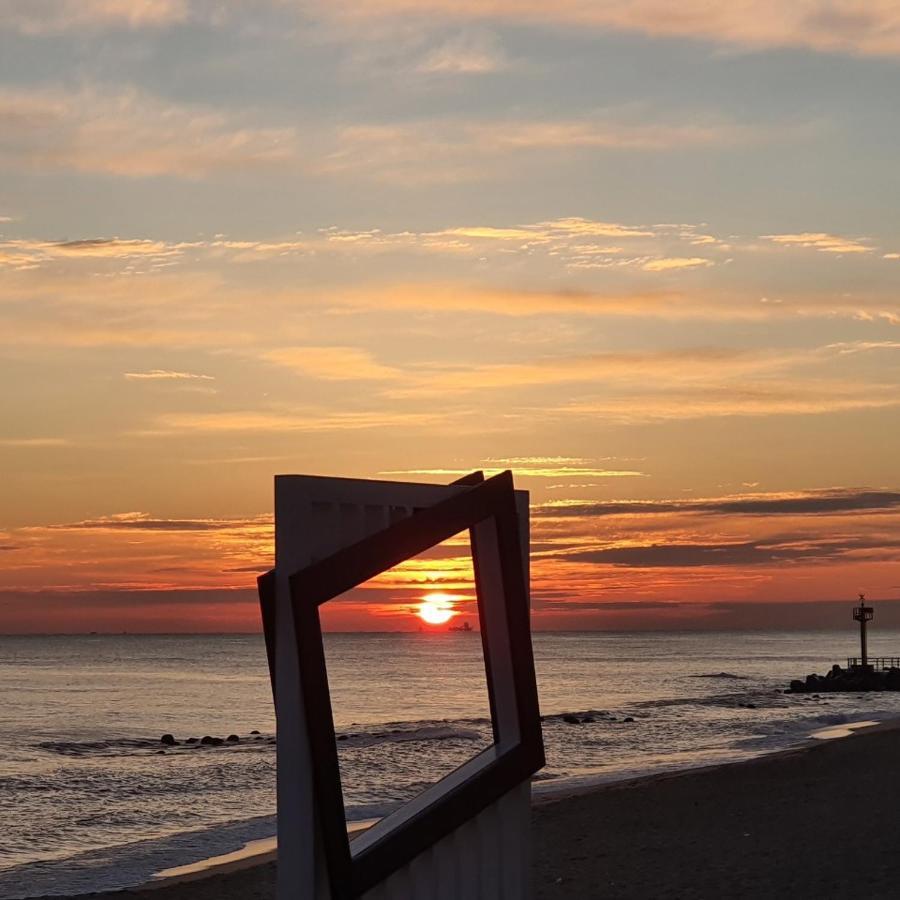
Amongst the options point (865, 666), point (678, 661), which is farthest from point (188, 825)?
point (678, 661)

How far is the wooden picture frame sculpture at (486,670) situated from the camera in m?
6.75

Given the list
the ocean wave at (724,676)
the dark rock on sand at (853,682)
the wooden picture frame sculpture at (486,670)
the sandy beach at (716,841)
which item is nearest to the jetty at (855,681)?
the dark rock on sand at (853,682)

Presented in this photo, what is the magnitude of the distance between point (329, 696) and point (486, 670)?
1.57 metres

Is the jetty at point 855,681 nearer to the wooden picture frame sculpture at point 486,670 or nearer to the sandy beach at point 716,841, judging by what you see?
the sandy beach at point 716,841

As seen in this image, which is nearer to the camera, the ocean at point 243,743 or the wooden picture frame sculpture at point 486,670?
the wooden picture frame sculpture at point 486,670

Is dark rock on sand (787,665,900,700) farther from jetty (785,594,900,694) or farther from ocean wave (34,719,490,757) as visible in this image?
ocean wave (34,719,490,757)

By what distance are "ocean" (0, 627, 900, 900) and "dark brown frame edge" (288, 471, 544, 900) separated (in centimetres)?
1212

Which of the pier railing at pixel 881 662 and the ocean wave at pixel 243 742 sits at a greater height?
the ocean wave at pixel 243 742

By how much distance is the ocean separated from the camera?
23844mm

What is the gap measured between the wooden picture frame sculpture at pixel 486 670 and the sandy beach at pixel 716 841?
485cm

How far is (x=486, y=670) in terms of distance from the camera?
7.90m

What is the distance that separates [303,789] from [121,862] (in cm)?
1536

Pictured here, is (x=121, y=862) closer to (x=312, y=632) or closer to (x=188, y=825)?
(x=188, y=825)

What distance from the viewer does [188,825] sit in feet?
84.7
